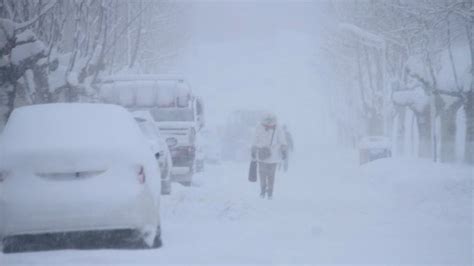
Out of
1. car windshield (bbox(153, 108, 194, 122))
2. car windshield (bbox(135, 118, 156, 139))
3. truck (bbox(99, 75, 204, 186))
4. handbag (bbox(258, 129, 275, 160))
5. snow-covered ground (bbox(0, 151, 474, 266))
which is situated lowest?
snow-covered ground (bbox(0, 151, 474, 266))

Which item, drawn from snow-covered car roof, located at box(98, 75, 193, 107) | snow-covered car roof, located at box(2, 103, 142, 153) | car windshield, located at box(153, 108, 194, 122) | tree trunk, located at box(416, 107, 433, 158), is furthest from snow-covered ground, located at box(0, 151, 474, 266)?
tree trunk, located at box(416, 107, 433, 158)

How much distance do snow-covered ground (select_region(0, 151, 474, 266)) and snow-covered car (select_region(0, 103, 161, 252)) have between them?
28 cm

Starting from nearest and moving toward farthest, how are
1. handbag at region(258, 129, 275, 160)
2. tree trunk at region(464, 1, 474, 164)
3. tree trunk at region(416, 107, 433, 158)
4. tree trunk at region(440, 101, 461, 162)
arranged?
handbag at region(258, 129, 275, 160)
tree trunk at region(464, 1, 474, 164)
tree trunk at region(440, 101, 461, 162)
tree trunk at region(416, 107, 433, 158)

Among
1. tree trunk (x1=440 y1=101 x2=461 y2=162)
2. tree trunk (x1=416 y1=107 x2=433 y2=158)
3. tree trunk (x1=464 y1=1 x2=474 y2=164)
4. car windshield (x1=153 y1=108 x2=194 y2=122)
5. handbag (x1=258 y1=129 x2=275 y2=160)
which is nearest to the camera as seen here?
handbag (x1=258 y1=129 x2=275 y2=160)

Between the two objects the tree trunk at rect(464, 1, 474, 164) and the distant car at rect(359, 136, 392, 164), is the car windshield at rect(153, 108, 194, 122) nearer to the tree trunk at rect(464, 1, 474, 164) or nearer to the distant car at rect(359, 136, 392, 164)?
the tree trunk at rect(464, 1, 474, 164)

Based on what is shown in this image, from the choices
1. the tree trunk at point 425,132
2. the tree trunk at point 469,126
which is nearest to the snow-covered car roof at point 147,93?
the tree trunk at point 469,126

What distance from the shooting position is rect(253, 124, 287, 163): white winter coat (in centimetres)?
1344

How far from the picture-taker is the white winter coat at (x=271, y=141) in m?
13.4

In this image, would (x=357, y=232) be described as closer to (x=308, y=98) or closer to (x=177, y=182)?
(x=177, y=182)

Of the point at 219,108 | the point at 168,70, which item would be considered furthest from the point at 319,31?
the point at 219,108

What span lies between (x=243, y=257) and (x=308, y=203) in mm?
5783

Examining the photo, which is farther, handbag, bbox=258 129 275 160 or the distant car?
the distant car

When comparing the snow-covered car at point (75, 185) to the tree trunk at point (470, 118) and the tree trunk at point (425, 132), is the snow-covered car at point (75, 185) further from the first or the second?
the tree trunk at point (425, 132)

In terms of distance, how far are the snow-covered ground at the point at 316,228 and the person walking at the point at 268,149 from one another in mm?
541
